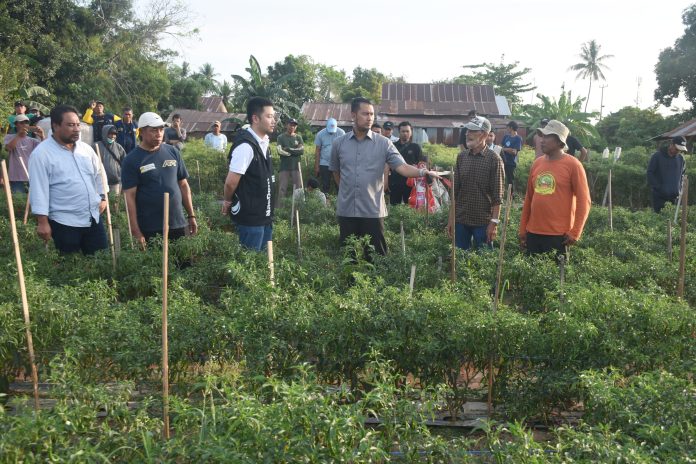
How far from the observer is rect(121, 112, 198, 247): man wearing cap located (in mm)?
5863

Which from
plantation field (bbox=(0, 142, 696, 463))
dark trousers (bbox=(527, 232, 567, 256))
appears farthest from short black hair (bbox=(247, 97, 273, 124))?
dark trousers (bbox=(527, 232, 567, 256))

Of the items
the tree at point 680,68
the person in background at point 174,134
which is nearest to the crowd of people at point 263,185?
the person in background at point 174,134

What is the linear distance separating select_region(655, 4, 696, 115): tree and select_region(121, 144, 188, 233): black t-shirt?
34.1 meters

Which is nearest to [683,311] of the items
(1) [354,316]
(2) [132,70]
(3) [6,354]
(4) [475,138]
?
(1) [354,316]

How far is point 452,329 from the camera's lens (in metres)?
4.04

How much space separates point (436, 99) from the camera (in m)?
37.2

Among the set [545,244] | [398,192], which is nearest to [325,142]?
[398,192]

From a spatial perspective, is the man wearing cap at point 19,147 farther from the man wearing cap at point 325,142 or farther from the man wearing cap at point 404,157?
the man wearing cap at point 404,157

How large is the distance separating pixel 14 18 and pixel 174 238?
2232 cm

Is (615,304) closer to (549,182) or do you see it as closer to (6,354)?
(549,182)

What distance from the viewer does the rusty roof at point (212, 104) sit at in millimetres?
46000

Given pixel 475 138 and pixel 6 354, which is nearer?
pixel 6 354

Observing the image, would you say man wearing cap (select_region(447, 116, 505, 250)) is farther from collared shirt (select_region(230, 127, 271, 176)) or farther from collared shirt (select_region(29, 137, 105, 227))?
collared shirt (select_region(29, 137, 105, 227))

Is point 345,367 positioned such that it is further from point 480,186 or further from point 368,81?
point 368,81
